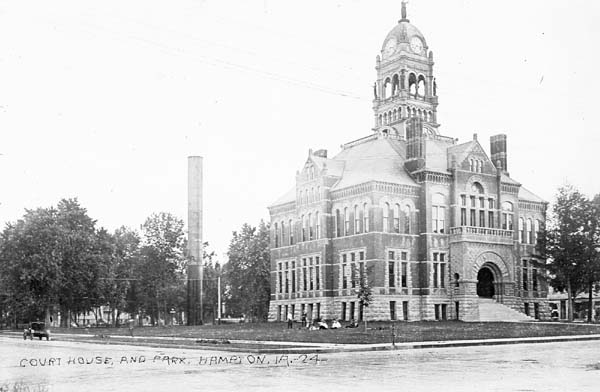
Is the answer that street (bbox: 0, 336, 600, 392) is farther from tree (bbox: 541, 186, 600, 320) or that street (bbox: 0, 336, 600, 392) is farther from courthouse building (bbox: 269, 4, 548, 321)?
tree (bbox: 541, 186, 600, 320)

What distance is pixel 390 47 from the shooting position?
74625mm

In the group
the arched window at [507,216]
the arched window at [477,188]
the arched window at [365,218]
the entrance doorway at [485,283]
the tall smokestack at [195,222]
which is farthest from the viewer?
the arched window at [507,216]

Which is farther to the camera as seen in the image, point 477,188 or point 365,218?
point 477,188

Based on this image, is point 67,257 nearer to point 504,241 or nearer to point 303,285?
point 303,285

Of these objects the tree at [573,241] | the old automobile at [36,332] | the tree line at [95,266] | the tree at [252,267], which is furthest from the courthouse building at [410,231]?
the old automobile at [36,332]

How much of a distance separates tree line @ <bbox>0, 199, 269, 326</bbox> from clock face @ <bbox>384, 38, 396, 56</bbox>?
1062 inches

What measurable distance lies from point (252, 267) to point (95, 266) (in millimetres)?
18900

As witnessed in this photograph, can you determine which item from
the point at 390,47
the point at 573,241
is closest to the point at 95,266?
the point at 390,47

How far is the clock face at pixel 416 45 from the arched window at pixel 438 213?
1708 cm

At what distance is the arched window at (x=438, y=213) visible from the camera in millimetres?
63469

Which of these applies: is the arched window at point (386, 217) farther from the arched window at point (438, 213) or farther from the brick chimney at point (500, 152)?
the brick chimney at point (500, 152)

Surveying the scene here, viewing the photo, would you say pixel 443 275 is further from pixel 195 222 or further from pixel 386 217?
pixel 195 222

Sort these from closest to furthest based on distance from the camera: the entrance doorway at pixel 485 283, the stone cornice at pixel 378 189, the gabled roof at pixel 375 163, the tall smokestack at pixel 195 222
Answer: the stone cornice at pixel 378 189, the gabled roof at pixel 375 163, the tall smokestack at pixel 195 222, the entrance doorway at pixel 485 283

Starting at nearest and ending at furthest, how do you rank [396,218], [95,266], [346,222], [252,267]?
[396,218] < [346,222] < [95,266] < [252,267]
